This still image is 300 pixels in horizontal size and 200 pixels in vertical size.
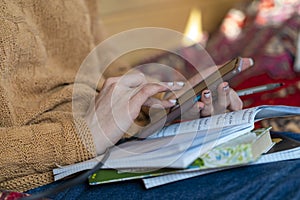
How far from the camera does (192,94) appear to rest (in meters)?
0.70

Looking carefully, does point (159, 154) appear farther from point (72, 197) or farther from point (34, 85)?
point (34, 85)

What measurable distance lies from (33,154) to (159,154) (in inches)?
7.6

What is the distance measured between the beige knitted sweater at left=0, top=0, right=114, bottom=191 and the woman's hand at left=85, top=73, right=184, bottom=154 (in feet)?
0.06

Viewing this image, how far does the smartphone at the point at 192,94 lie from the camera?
69 cm

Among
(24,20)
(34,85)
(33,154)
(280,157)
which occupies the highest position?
(24,20)

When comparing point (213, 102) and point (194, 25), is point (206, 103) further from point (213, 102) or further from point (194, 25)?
point (194, 25)

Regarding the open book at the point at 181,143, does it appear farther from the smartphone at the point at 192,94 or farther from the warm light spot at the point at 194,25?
the warm light spot at the point at 194,25

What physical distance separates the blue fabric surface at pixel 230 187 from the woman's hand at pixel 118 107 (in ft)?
0.24

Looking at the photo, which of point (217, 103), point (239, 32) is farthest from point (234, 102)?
point (239, 32)

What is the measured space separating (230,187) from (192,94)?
16 centimetres

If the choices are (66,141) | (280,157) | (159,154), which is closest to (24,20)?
(66,141)

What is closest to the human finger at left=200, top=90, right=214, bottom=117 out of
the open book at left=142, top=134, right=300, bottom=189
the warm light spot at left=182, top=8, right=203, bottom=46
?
the open book at left=142, top=134, right=300, bottom=189

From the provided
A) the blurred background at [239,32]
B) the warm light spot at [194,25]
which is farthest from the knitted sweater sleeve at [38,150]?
the warm light spot at [194,25]

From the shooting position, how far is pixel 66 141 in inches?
26.7
